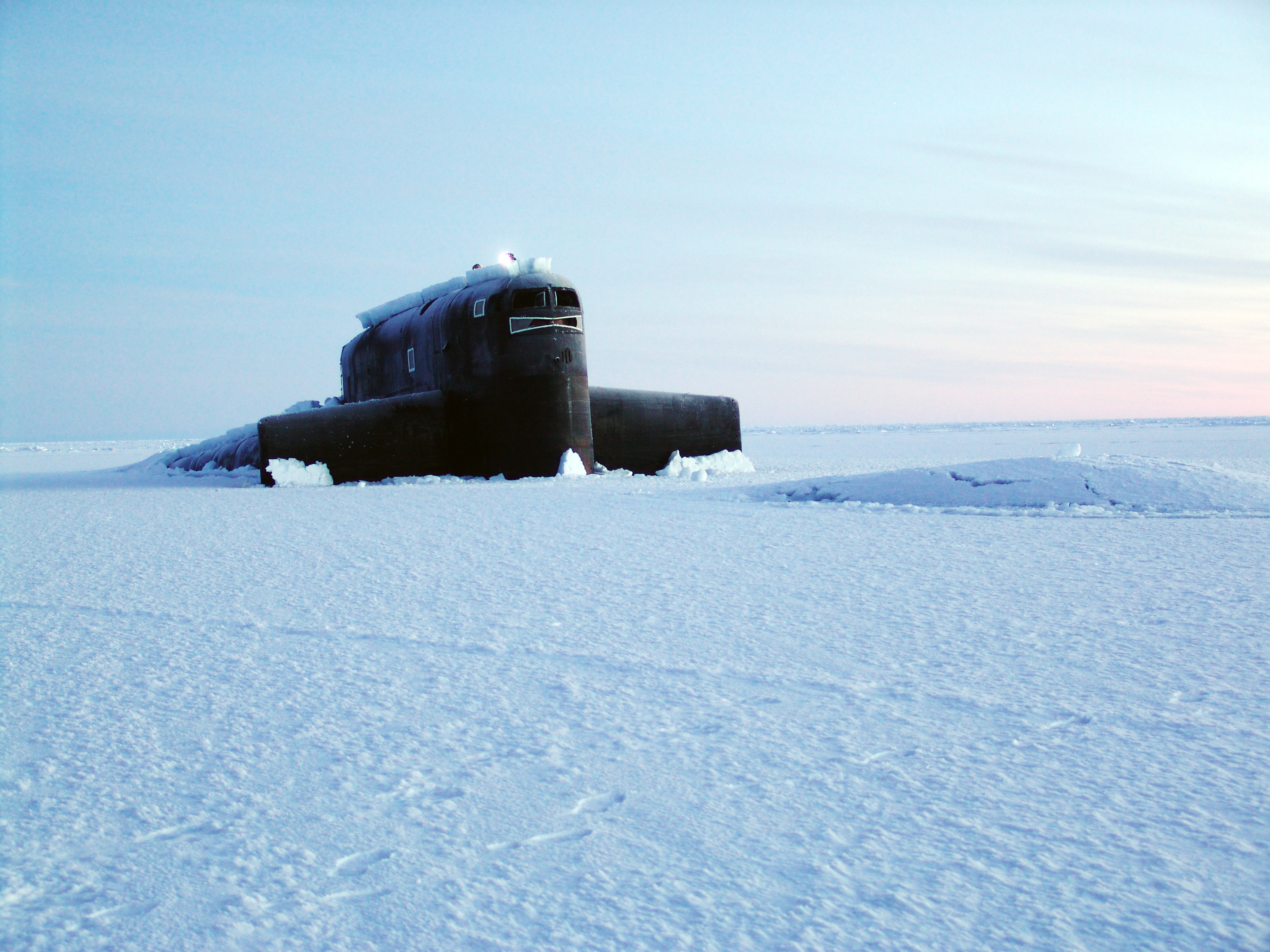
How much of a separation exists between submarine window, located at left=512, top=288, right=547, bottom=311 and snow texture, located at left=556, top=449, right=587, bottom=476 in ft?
7.44

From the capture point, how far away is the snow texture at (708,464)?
1559 centimetres

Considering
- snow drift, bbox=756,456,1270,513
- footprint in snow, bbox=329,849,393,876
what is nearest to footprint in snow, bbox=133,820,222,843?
footprint in snow, bbox=329,849,393,876

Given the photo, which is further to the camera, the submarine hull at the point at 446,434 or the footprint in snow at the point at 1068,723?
the submarine hull at the point at 446,434


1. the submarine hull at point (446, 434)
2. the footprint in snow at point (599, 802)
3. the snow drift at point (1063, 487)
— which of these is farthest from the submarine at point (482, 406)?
the footprint in snow at point (599, 802)

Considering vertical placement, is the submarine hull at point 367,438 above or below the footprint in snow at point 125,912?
above

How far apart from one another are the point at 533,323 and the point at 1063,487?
25.9 ft

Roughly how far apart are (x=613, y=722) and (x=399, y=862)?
930mm

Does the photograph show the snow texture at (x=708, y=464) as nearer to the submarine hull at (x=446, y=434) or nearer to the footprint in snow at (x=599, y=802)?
the submarine hull at (x=446, y=434)

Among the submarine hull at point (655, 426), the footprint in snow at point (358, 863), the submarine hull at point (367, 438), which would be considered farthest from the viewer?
the submarine hull at point (655, 426)

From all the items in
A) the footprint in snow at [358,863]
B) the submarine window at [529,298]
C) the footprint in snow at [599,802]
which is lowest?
the footprint in snow at [358,863]

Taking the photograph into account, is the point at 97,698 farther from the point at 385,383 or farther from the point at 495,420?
the point at 385,383

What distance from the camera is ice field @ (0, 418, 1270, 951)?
1.68 metres

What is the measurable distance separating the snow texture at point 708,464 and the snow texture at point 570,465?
6.11 feet

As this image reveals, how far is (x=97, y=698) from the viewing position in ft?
9.98
